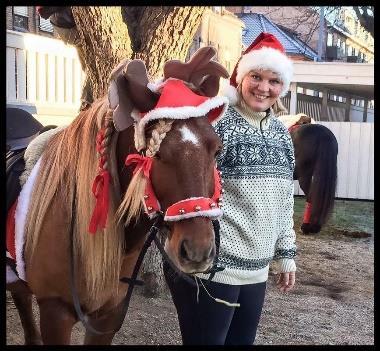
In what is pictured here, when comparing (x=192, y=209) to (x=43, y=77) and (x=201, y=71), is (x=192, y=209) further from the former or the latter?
(x=43, y=77)

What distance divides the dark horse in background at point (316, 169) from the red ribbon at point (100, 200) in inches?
176

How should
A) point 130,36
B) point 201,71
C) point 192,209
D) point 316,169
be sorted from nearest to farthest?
point 192,209 < point 201,71 < point 130,36 < point 316,169

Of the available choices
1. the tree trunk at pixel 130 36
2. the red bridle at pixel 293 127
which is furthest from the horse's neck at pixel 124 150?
the red bridle at pixel 293 127

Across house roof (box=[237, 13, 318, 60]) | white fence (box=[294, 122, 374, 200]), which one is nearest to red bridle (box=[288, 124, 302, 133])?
white fence (box=[294, 122, 374, 200])

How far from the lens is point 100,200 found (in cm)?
192

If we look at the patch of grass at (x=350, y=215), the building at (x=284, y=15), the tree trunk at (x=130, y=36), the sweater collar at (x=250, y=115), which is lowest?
the patch of grass at (x=350, y=215)

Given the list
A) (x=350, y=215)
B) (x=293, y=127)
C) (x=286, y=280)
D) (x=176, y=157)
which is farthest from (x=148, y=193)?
(x=350, y=215)

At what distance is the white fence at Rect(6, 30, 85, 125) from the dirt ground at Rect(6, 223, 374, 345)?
207 centimetres

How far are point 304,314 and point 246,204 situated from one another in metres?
2.95

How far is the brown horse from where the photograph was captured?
1740 millimetres

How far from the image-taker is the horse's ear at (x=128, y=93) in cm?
186

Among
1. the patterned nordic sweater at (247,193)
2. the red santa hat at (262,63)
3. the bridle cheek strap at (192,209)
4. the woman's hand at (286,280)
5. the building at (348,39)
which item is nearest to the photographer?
the bridle cheek strap at (192,209)

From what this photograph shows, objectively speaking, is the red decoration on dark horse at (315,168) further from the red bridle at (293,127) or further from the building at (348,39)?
the building at (348,39)
